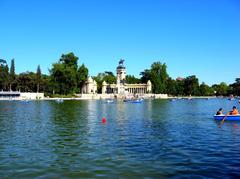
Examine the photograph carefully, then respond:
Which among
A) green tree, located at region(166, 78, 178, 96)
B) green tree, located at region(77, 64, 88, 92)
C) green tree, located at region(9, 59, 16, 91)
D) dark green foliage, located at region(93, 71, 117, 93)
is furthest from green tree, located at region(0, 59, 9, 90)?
green tree, located at region(166, 78, 178, 96)

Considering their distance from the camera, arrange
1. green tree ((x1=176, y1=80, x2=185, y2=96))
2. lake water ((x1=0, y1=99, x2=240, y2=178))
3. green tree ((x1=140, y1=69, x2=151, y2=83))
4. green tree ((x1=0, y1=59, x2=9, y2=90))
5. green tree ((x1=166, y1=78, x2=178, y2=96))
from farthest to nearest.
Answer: green tree ((x1=176, y1=80, x2=185, y2=96)) → green tree ((x1=166, y1=78, x2=178, y2=96)) → green tree ((x1=140, y1=69, x2=151, y2=83)) → green tree ((x1=0, y1=59, x2=9, y2=90)) → lake water ((x1=0, y1=99, x2=240, y2=178))

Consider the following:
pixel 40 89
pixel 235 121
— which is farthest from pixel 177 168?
Answer: pixel 40 89

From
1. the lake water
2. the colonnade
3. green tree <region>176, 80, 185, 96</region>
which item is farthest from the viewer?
green tree <region>176, 80, 185, 96</region>

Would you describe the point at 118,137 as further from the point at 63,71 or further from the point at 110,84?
the point at 110,84

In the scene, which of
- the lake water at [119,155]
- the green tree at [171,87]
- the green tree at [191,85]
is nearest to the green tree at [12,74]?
the green tree at [171,87]

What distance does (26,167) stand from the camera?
14258 millimetres

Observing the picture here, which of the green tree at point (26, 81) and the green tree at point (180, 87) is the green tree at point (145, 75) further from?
the green tree at point (26, 81)

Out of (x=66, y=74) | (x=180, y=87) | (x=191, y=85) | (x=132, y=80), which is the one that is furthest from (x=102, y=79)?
(x=66, y=74)

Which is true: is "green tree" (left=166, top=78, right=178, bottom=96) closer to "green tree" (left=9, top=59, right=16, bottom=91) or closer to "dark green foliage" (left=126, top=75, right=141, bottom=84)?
"dark green foliage" (left=126, top=75, right=141, bottom=84)

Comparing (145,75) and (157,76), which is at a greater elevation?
(145,75)

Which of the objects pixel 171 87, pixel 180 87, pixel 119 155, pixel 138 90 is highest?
pixel 180 87

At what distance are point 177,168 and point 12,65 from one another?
120216 mm

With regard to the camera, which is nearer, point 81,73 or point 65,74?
point 65,74

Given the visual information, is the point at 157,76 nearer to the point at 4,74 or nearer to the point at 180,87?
the point at 180,87
